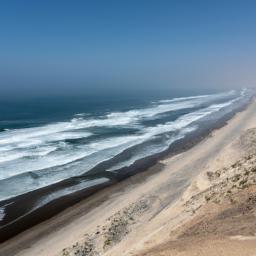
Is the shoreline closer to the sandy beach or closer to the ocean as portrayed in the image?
the ocean

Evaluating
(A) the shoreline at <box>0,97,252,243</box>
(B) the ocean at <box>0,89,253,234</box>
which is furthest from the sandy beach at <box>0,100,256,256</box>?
(B) the ocean at <box>0,89,253,234</box>

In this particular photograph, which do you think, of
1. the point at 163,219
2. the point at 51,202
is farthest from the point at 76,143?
the point at 163,219

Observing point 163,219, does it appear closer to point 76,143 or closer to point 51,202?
point 51,202

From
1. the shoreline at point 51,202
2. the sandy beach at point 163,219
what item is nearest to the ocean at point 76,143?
the shoreline at point 51,202

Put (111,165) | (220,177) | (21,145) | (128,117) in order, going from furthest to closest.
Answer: (128,117) < (21,145) < (111,165) < (220,177)

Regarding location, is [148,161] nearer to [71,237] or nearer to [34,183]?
[34,183]

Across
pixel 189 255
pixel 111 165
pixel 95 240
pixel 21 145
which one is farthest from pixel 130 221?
pixel 21 145

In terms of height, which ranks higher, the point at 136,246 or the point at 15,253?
the point at 136,246
